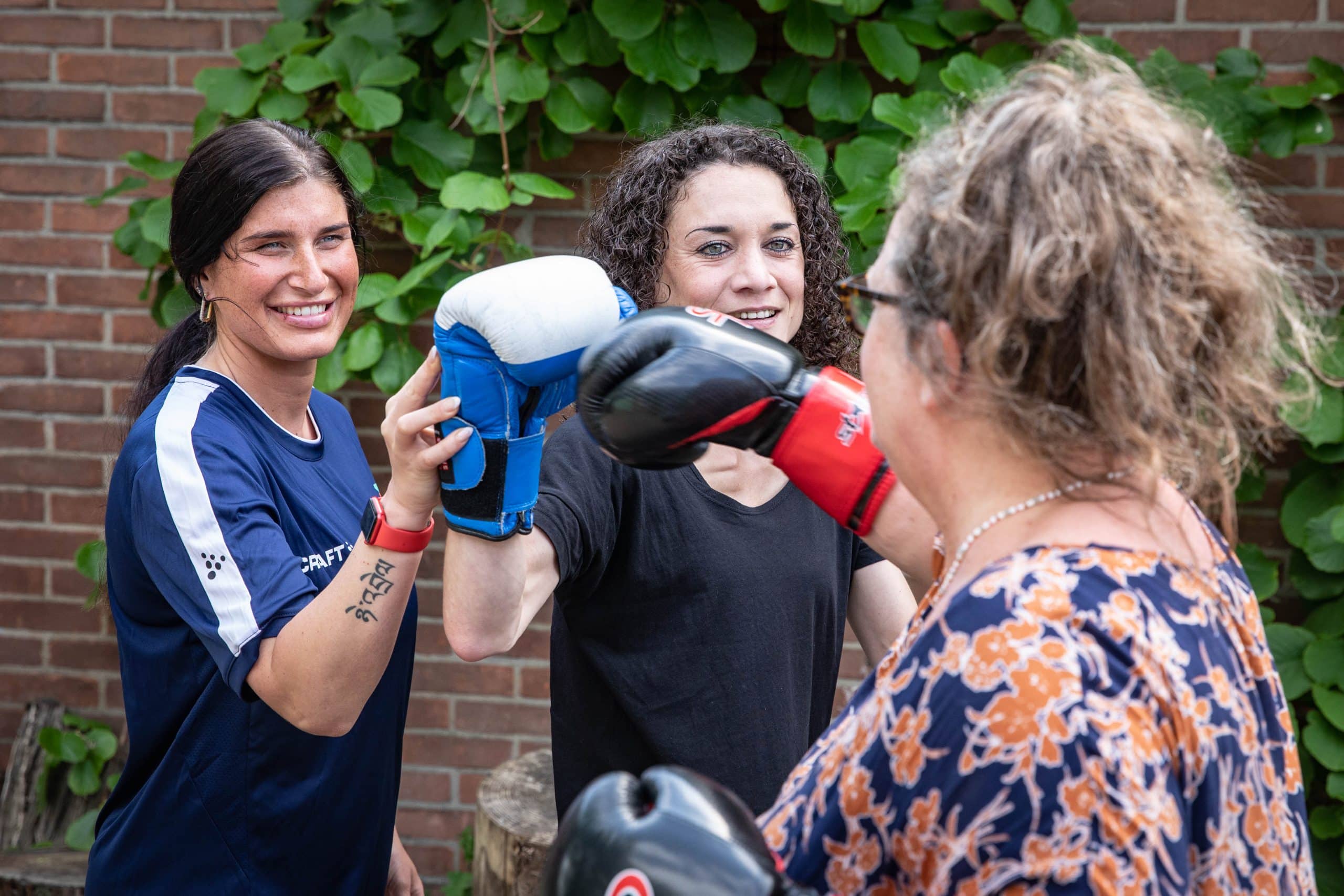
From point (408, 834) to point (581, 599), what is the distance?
71.6 inches

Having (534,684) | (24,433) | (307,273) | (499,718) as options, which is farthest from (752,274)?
(24,433)

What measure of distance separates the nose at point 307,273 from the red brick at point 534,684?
4.69 feet

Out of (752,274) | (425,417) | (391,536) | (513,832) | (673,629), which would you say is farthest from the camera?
(513,832)

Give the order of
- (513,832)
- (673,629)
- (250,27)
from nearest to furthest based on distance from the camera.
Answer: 1. (673,629)
2. (513,832)
3. (250,27)

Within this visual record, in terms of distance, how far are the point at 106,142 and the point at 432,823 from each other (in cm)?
195

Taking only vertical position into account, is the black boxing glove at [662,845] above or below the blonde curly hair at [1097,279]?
below

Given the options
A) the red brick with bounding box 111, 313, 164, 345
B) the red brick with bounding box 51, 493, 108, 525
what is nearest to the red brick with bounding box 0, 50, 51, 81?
the red brick with bounding box 111, 313, 164, 345

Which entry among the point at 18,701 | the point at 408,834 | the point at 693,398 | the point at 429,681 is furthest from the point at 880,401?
the point at 18,701

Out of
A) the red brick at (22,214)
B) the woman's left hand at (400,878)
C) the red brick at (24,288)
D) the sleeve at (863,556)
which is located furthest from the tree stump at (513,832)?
the red brick at (22,214)

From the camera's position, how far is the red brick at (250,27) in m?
2.84

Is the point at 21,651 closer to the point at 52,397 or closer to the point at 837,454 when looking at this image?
the point at 52,397

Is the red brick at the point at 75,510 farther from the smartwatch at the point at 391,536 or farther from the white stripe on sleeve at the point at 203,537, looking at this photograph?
the smartwatch at the point at 391,536

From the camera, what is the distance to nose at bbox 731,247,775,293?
1.70 metres

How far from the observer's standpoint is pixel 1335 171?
8.46ft
